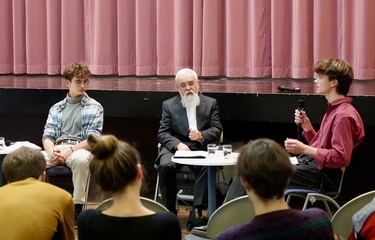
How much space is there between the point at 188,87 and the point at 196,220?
3.14 ft

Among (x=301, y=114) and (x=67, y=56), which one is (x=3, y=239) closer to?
(x=301, y=114)

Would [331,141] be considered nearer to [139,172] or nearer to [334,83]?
[334,83]

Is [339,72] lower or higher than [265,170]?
higher

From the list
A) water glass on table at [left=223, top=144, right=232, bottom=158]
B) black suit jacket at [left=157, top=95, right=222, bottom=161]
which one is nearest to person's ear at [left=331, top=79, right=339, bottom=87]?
water glass on table at [left=223, top=144, right=232, bottom=158]

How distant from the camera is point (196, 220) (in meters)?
5.05

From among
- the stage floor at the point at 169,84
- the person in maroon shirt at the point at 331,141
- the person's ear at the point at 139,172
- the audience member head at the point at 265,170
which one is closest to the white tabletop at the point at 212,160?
the person in maroon shirt at the point at 331,141

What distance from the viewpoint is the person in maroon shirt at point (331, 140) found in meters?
4.34

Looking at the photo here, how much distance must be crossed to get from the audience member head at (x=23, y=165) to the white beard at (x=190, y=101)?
2.40 meters

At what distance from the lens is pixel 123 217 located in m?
2.54

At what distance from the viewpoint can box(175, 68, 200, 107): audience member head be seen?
17.4ft

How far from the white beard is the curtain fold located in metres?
1.62

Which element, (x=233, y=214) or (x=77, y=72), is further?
(x=77, y=72)

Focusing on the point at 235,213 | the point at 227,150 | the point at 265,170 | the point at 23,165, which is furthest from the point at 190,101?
the point at 265,170

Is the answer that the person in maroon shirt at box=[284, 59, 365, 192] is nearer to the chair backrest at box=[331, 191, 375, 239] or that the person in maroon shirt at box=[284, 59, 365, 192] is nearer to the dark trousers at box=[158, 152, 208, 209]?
the dark trousers at box=[158, 152, 208, 209]
